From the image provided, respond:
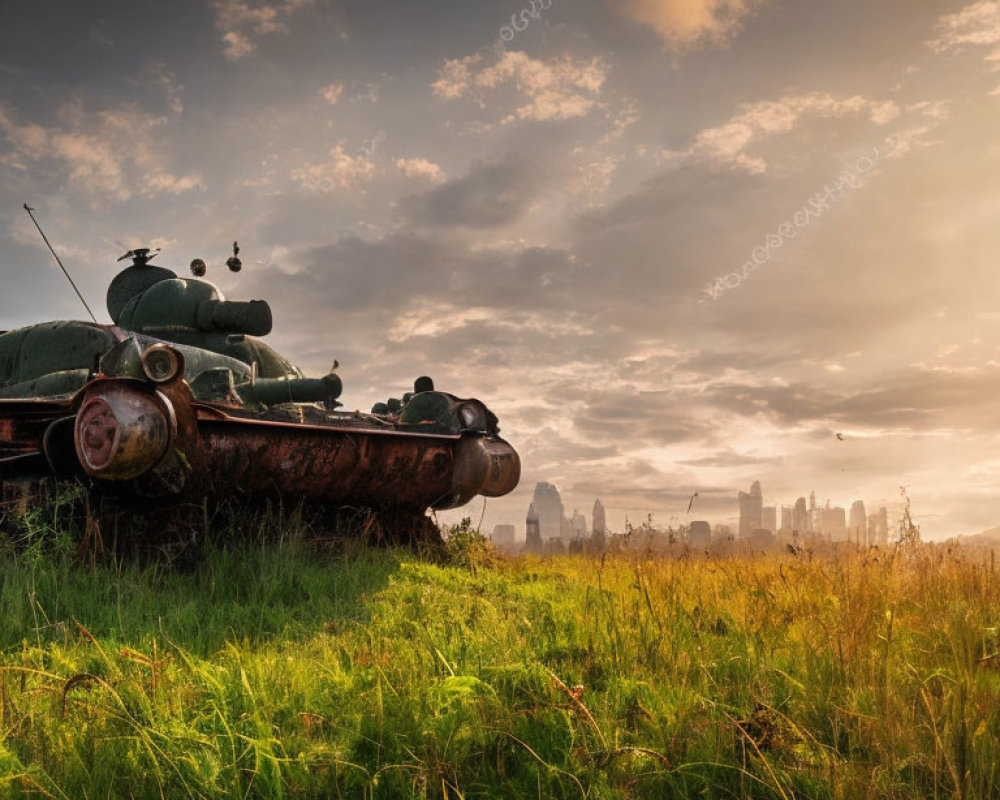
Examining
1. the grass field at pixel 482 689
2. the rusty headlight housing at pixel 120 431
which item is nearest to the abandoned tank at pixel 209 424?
the rusty headlight housing at pixel 120 431

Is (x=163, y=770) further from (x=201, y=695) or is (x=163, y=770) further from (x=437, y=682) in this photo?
(x=437, y=682)

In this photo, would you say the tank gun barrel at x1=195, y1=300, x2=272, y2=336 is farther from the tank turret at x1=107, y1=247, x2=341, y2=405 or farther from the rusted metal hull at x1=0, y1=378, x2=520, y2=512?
the rusted metal hull at x1=0, y1=378, x2=520, y2=512

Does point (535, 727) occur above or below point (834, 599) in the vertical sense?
below

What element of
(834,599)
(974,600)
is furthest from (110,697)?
(974,600)

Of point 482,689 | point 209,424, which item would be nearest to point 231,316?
point 209,424

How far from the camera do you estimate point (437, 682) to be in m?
2.82

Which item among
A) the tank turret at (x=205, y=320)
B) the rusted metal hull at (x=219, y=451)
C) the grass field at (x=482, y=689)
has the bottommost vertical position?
the grass field at (x=482, y=689)

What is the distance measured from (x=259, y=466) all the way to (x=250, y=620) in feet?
4.90

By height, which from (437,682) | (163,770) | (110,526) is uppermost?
(110,526)

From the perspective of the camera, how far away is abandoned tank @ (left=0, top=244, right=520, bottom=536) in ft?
15.6

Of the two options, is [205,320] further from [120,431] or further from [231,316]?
[120,431]

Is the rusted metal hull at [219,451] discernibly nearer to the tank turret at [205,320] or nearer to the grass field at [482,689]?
the grass field at [482,689]

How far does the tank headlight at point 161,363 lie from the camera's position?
4.74 m

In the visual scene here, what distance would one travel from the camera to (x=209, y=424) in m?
5.30
